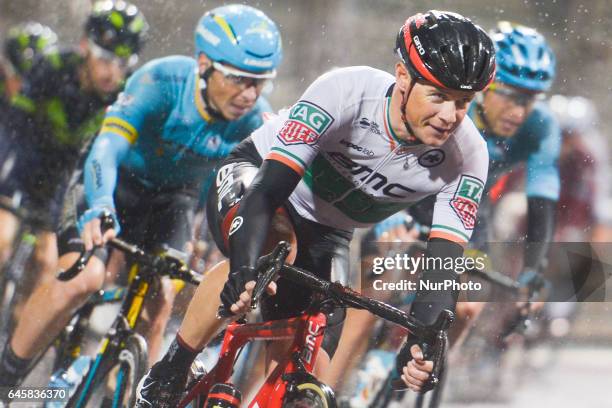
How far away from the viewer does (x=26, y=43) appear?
12.4 feet

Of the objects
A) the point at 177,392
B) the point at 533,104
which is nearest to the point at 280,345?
the point at 177,392

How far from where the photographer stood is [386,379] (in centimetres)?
338

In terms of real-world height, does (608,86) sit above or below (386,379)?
above

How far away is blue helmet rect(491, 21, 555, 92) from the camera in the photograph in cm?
308

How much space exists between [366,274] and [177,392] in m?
0.77

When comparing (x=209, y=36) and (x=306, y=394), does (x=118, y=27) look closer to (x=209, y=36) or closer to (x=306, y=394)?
(x=209, y=36)

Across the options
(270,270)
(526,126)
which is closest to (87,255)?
(270,270)

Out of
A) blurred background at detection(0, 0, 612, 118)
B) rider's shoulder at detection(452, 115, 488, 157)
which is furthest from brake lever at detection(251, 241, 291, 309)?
blurred background at detection(0, 0, 612, 118)

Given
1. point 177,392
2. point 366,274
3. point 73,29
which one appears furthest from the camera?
point 73,29

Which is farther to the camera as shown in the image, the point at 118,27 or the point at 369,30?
the point at 118,27

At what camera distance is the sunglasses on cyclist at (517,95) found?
3107 mm

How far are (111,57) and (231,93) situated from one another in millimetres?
614

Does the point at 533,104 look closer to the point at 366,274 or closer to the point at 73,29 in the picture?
the point at 366,274

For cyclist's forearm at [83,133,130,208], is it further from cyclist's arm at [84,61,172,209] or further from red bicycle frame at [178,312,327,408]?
red bicycle frame at [178,312,327,408]
